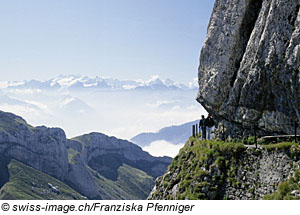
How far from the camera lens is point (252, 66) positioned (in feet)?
106

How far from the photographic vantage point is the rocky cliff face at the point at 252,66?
93.6 feet

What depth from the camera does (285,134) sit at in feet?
99.5

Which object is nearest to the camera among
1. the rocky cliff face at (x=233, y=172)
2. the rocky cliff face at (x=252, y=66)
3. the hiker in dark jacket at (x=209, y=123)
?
the rocky cliff face at (x=233, y=172)

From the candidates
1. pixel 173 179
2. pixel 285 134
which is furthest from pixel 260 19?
pixel 173 179

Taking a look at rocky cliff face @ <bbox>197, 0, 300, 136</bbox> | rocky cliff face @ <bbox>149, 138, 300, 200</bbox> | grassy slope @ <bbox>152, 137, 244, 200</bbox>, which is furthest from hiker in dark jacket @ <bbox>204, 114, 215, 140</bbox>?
rocky cliff face @ <bbox>149, 138, 300, 200</bbox>

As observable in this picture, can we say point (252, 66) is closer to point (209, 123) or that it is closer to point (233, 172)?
point (209, 123)

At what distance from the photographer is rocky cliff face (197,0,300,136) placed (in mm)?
28516

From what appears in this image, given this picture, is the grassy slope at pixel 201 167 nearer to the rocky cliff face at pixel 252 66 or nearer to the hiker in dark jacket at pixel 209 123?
the hiker in dark jacket at pixel 209 123

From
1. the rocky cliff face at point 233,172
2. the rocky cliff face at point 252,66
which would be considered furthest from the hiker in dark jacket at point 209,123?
the rocky cliff face at point 233,172

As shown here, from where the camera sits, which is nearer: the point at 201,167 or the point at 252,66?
the point at 252,66

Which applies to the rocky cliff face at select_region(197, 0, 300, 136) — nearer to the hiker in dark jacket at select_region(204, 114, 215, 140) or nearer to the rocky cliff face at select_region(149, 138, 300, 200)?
the hiker in dark jacket at select_region(204, 114, 215, 140)

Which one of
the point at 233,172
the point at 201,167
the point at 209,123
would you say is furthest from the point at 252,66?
the point at 201,167

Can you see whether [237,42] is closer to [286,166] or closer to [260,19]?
[260,19]
